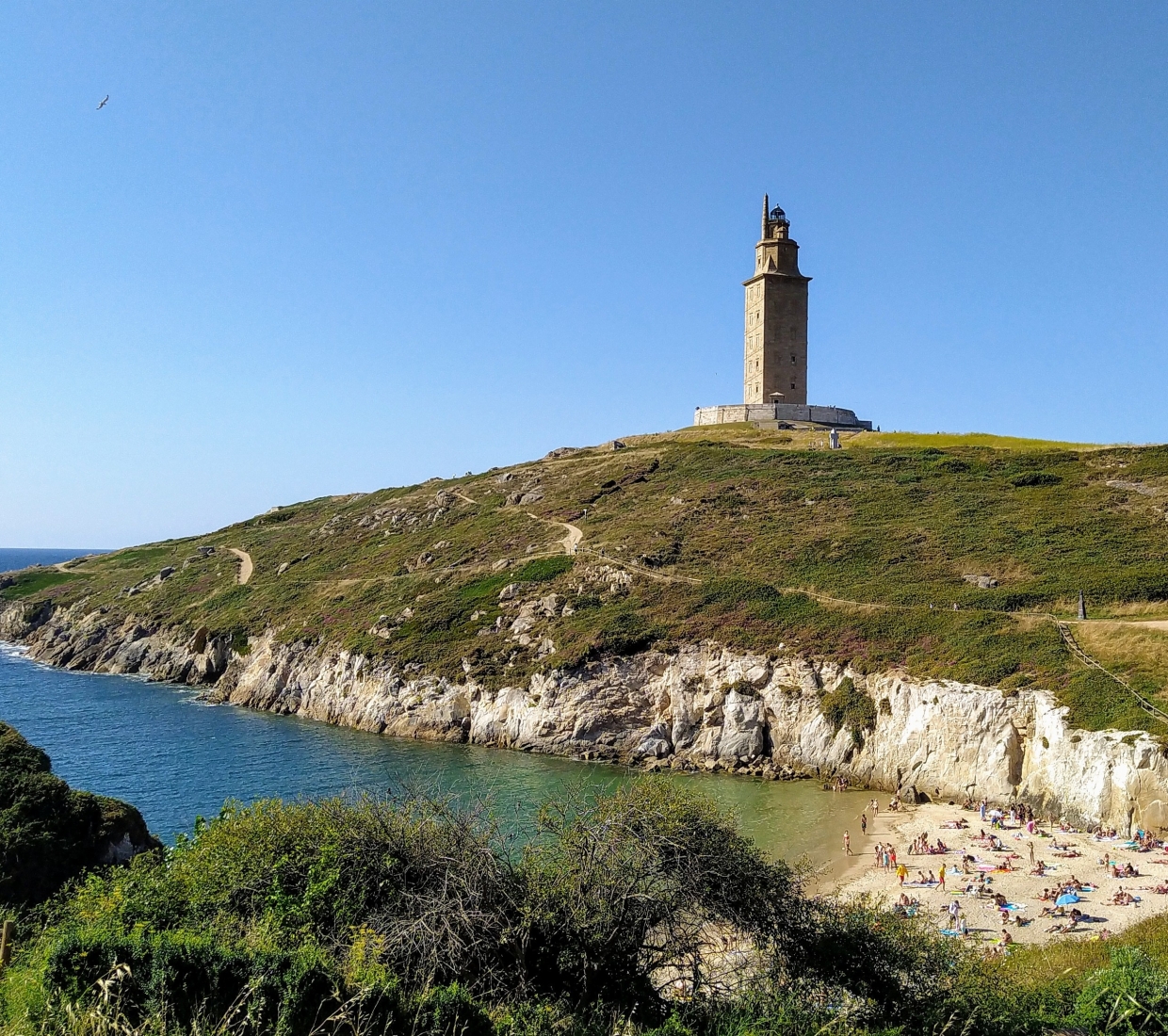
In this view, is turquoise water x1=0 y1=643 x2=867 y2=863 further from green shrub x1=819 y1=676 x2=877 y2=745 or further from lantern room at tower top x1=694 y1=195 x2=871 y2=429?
lantern room at tower top x1=694 y1=195 x2=871 y2=429

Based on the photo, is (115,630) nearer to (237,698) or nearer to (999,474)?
(237,698)

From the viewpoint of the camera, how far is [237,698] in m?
65.9

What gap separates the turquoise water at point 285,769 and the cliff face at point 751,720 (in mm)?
1871

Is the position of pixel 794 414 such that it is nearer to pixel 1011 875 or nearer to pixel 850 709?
pixel 850 709

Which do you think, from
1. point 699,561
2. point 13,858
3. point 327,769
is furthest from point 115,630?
point 13,858

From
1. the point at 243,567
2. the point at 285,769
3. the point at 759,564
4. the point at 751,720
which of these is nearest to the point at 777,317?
the point at 759,564

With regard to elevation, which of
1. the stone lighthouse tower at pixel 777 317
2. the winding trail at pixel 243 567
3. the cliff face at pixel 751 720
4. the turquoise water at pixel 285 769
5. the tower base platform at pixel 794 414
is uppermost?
the stone lighthouse tower at pixel 777 317

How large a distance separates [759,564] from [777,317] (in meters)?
41.8

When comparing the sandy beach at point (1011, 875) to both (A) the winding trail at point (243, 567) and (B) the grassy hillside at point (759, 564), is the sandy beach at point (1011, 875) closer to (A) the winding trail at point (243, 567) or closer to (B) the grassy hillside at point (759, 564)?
(B) the grassy hillside at point (759, 564)

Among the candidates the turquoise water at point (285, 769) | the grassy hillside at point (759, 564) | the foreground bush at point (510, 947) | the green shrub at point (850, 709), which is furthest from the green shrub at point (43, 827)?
the green shrub at point (850, 709)

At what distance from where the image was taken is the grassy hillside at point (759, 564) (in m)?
45.8

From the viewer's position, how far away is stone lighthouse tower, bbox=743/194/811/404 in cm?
9219

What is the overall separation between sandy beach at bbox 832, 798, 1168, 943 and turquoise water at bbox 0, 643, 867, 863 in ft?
7.82

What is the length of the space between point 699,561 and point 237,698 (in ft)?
120
